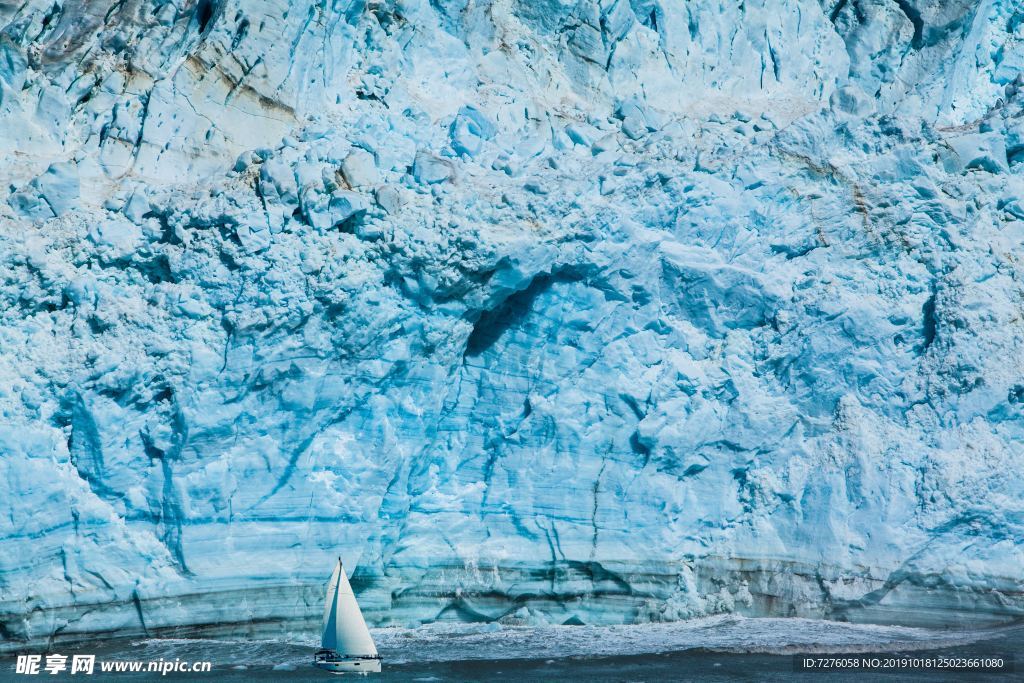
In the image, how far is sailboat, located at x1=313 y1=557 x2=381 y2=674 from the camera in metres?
10.9

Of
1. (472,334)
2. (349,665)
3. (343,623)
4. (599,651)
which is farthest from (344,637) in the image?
(472,334)

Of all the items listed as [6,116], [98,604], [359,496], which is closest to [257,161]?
[6,116]

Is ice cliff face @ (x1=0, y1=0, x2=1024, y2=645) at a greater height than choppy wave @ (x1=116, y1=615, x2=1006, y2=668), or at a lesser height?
greater

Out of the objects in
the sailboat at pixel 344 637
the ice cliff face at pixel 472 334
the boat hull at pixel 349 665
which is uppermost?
the ice cliff face at pixel 472 334

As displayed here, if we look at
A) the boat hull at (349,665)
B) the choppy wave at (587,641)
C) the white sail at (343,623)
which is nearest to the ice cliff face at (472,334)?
the choppy wave at (587,641)

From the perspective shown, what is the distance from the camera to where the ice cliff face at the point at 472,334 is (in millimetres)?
11617

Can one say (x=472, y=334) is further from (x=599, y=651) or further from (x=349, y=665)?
(x=349, y=665)

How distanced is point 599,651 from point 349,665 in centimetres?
217

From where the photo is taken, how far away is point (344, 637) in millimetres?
11055

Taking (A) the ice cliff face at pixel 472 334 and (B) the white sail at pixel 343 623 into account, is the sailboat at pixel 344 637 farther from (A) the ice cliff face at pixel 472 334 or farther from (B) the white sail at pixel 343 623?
(A) the ice cliff face at pixel 472 334

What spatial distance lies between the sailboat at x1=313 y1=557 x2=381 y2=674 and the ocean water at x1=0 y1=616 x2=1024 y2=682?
14 centimetres

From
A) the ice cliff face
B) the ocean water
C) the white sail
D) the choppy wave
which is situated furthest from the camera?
the ice cliff face

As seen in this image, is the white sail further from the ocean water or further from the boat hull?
the ocean water

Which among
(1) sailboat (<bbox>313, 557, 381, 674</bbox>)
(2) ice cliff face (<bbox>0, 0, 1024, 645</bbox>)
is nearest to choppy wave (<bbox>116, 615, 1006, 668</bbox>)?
(2) ice cliff face (<bbox>0, 0, 1024, 645</bbox>)
